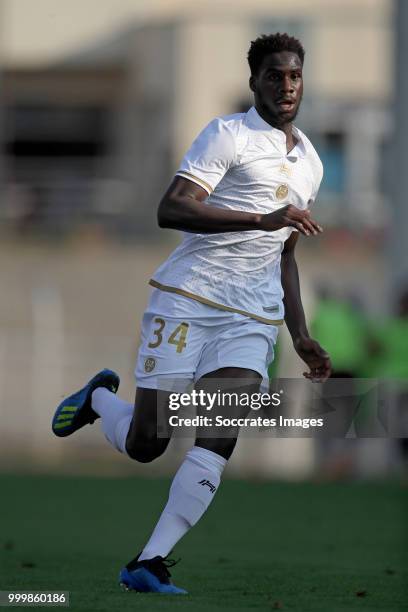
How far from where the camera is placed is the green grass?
713 cm

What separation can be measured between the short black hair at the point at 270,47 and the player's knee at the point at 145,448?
5.23 feet

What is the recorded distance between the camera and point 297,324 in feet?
23.9

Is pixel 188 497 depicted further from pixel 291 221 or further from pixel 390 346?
pixel 390 346

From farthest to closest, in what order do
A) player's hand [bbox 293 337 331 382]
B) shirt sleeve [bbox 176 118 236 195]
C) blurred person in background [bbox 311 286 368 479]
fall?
blurred person in background [bbox 311 286 368 479] < player's hand [bbox 293 337 331 382] < shirt sleeve [bbox 176 118 236 195]

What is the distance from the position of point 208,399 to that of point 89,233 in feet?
91.1

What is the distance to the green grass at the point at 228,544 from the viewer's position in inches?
281

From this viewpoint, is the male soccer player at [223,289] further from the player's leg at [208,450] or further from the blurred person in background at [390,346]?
the blurred person in background at [390,346]

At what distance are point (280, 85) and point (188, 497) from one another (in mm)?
1725

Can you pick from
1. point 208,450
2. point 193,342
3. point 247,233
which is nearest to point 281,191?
point 247,233

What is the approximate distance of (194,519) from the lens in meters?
6.93

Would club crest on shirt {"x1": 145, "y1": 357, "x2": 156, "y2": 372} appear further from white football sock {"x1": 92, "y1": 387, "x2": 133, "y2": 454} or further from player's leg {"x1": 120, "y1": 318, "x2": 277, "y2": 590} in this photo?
white football sock {"x1": 92, "y1": 387, "x2": 133, "y2": 454}

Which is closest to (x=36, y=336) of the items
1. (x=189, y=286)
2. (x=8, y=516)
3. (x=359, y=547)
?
(x=8, y=516)

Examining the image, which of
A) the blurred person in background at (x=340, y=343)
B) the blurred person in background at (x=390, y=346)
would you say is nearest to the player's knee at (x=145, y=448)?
the blurred person in background at (x=340, y=343)

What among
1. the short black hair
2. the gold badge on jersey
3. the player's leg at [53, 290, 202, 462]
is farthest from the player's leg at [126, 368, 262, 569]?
the short black hair
